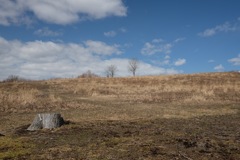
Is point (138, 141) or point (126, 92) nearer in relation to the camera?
point (138, 141)

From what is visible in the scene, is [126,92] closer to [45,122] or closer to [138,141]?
[45,122]

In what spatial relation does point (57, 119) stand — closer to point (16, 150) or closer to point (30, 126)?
point (30, 126)

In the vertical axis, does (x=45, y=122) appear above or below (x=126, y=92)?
below

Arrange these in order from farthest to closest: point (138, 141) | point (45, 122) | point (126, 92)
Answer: point (126, 92) → point (45, 122) → point (138, 141)

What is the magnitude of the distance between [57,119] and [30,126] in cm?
110

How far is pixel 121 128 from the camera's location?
41.8 feet

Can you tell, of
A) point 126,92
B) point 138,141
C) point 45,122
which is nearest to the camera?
point 138,141

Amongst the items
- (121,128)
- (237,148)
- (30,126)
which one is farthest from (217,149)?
(30,126)

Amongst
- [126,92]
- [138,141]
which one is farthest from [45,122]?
[126,92]

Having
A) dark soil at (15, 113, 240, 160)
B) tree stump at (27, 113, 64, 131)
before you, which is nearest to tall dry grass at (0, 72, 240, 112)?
tree stump at (27, 113, 64, 131)

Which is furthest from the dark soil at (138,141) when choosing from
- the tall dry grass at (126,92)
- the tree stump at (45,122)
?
the tall dry grass at (126,92)

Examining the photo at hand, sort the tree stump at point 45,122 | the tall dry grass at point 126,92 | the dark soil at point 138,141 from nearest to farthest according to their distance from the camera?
the dark soil at point 138,141
the tree stump at point 45,122
the tall dry grass at point 126,92

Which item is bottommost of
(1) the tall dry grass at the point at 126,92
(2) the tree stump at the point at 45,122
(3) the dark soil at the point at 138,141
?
(3) the dark soil at the point at 138,141

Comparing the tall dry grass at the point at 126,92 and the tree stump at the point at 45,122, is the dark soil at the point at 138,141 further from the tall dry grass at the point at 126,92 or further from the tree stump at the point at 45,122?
the tall dry grass at the point at 126,92
